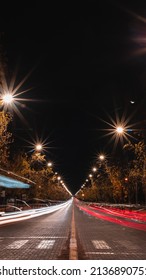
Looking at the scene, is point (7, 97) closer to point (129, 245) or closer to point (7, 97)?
point (7, 97)

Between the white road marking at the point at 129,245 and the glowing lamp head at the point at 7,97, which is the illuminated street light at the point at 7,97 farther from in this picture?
the white road marking at the point at 129,245

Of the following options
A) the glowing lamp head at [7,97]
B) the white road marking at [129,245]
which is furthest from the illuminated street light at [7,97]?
the white road marking at [129,245]

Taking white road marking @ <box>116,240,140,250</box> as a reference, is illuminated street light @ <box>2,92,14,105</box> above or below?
above

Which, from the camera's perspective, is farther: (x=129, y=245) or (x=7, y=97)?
(x=7, y=97)

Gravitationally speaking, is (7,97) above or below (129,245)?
above

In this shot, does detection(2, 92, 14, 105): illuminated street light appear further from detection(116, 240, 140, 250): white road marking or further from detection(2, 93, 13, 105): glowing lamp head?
detection(116, 240, 140, 250): white road marking

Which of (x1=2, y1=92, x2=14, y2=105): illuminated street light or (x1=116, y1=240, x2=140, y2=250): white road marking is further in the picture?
(x1=2, y1=92, x2=14, y2=105): illuminated street light

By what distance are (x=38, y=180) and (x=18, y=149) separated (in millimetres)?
14599

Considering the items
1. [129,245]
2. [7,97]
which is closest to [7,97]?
[7,97]

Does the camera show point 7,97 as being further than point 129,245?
Yes

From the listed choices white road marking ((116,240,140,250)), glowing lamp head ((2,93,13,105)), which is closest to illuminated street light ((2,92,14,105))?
glowing lamp head ((2,93,13,105))

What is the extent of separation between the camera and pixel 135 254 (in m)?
12.4
